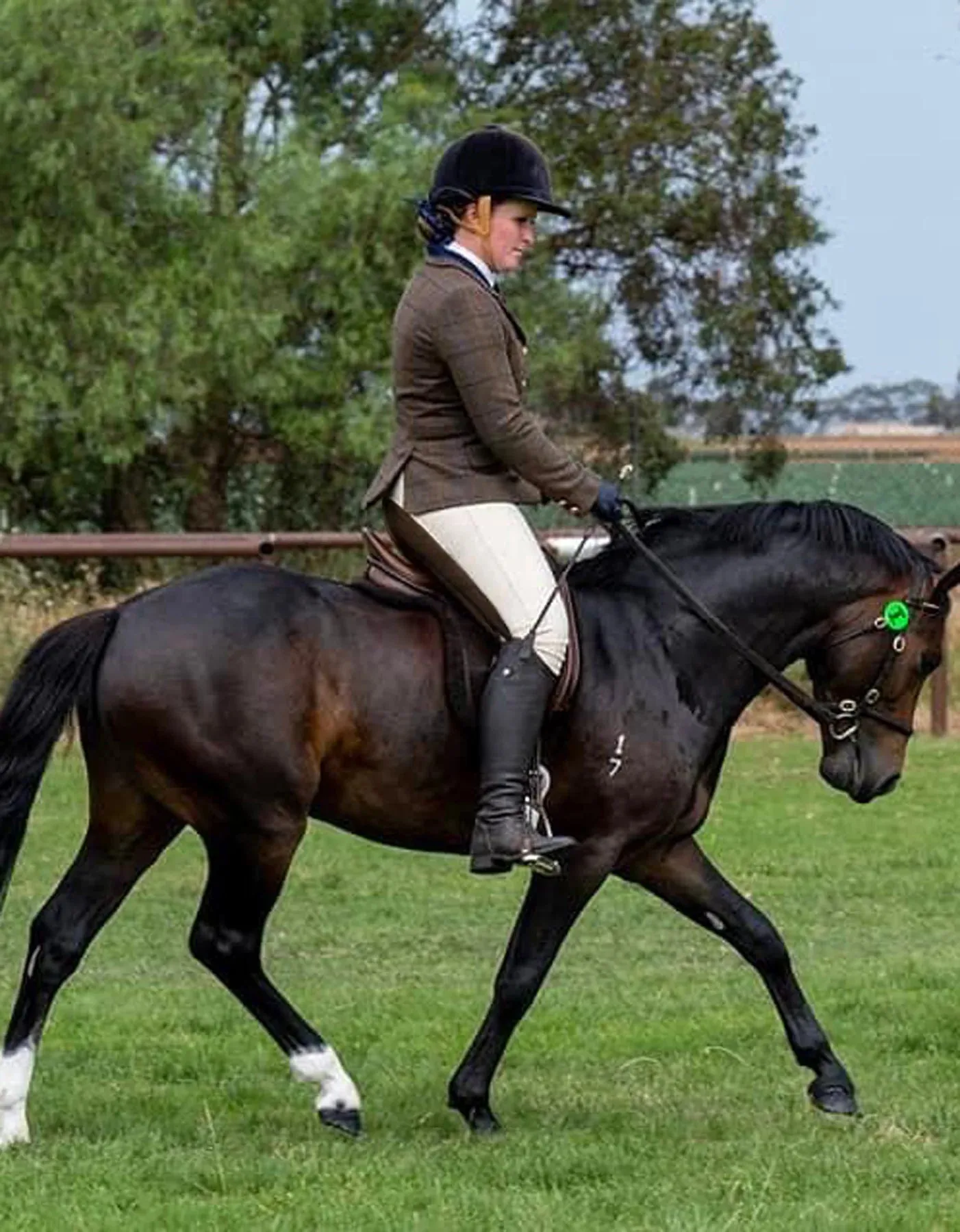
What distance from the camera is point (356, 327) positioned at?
22.6 metres

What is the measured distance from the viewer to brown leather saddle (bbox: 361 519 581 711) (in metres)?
6.63

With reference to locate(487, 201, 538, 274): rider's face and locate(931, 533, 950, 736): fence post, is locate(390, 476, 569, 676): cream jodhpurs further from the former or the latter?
locate(931, 533, 950, 736): fence post

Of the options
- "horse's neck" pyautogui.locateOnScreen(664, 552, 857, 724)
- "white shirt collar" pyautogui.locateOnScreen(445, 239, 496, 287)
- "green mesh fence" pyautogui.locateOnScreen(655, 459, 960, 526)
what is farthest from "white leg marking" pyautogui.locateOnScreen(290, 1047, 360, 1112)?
"green mesh fence" pyautogui.locateOnScreen(655, 459, 960, 526)

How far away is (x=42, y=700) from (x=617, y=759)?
1514 millimetres

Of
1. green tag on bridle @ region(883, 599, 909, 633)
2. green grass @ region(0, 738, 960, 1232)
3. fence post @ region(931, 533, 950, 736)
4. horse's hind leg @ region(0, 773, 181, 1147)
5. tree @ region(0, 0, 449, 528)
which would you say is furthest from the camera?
tree @ region(0, 0, 449, 528)

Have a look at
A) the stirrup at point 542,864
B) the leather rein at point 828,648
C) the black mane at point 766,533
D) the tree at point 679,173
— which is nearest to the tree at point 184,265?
the tree at point 679,173

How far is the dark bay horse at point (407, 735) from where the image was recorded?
6.52 meters

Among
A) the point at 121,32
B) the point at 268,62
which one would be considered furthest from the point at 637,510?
the point at 268,62

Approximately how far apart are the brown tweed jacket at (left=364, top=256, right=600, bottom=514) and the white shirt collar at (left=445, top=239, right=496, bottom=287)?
0.03 m

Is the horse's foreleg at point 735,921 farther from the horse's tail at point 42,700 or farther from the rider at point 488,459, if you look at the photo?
the horse's tail at point 42,700

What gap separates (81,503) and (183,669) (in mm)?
16159

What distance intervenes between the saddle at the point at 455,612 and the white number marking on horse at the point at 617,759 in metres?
0.17

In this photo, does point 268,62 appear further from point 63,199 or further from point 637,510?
point 637,510

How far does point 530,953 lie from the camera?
22.2ft
